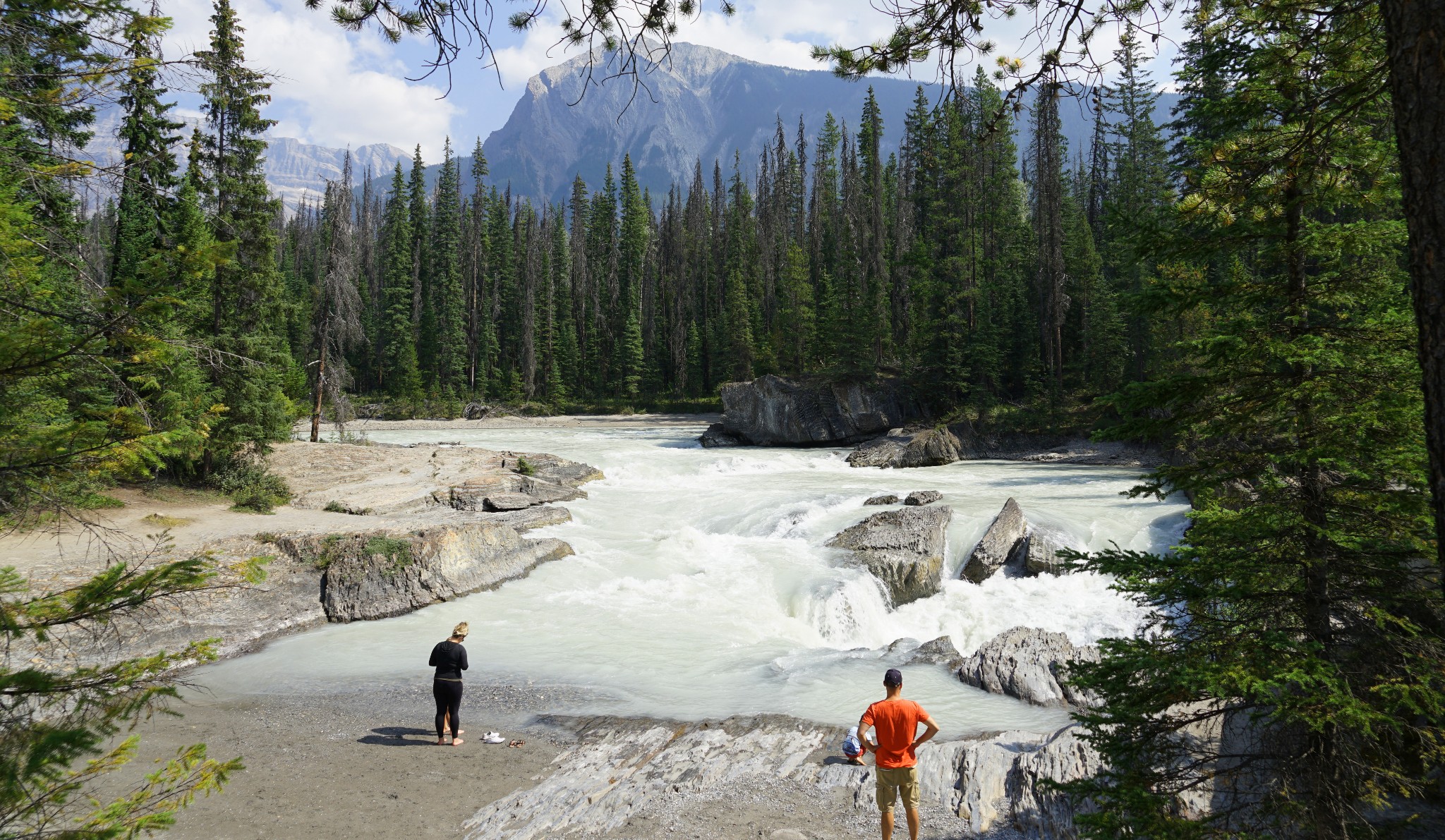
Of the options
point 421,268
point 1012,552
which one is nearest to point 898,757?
point 1012,552

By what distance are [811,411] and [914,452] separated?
8800 mm

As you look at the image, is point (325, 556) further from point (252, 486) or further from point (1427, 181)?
point (1427, 181)

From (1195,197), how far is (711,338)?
52753 mm

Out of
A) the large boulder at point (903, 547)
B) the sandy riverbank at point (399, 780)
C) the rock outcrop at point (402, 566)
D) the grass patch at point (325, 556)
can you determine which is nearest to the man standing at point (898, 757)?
the sandy riverbank at point (399, 780)

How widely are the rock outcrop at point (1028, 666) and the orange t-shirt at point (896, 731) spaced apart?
146 inches

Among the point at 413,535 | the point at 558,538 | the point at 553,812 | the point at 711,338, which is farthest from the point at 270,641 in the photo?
the point at 711,338

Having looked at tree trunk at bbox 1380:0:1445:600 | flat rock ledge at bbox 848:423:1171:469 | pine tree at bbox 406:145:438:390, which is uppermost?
pine tree at bbox 406:145:438:390

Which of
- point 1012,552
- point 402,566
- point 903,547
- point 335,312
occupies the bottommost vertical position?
point 1012,552

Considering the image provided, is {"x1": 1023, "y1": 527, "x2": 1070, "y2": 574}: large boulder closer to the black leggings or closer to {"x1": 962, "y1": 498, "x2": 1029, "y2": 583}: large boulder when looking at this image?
{"x1": 962, "y1": 498, "x2": 1029, "y2": 583}: large boulder

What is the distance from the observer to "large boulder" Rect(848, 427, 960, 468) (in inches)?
1089

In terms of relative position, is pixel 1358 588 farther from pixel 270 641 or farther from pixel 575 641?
pixel 270 641

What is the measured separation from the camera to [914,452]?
91.4 feet

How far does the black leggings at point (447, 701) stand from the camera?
8.23 metres

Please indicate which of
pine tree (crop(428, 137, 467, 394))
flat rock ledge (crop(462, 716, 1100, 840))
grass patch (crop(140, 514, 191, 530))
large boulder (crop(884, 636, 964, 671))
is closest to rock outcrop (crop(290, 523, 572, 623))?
grass patch (crop(140, 514, 191, 530))
